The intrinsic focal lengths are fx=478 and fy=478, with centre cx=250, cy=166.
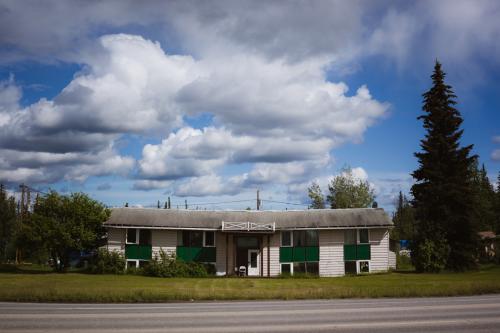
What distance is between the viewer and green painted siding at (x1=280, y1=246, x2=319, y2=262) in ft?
132

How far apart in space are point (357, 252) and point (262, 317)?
2814 centimetres

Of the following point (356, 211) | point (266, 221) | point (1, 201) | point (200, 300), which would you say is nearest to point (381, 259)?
point (356, 211)

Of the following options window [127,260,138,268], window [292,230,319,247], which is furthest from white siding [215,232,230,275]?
window [127,260,138,268]

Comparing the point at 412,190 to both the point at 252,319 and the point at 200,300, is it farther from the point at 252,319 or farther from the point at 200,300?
the point at 252,319

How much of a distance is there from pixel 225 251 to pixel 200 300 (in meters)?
20.4

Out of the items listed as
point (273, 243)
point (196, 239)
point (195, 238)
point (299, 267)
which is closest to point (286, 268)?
point (299, 267)

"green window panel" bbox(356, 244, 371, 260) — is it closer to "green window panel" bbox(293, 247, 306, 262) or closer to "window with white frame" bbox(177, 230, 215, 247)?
"green window panel" bbox(293, 247, 306, 262)

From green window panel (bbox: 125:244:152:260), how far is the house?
82 mm

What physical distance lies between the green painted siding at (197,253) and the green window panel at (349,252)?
1109 cm

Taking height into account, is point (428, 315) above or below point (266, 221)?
below

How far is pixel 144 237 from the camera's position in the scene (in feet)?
131

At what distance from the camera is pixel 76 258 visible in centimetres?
4862

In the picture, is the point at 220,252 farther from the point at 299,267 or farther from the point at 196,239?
the point at 299,267

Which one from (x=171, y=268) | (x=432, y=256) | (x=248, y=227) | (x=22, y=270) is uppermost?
(x=248, y=227)
